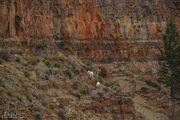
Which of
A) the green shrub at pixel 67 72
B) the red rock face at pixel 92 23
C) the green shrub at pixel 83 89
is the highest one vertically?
the red rock face at pixel 92 23

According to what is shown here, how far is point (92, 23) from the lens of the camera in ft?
193

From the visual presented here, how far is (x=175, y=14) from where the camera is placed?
6600 cm

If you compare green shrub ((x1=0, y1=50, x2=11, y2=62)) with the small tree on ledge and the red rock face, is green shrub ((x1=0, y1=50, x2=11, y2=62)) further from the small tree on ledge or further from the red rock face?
the small tree on ledge

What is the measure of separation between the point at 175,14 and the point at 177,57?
472 inches

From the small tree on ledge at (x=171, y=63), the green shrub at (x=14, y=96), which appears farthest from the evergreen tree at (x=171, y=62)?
the green shrub at (x=14, y=96)

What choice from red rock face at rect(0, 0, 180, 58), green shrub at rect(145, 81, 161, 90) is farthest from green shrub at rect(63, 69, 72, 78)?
green shrub at rect(145, 81, 161, 90)

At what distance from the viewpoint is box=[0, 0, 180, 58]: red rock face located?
52.6 metres

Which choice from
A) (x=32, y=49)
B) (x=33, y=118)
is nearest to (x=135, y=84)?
(x=32, y=49)

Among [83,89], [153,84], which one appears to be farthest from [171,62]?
[83,89]

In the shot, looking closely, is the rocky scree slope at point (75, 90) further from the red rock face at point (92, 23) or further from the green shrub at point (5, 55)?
the red rock face at point (92, 23)

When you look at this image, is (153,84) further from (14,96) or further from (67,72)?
(14,96)

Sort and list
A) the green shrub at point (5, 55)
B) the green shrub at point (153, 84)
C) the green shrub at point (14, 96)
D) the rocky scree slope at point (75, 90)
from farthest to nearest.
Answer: the green shrub at point (153, 84) < the green shrub at point (5, 55) < the rocky scree slope at point (75, 90) < the green shrub at point (14, 96)

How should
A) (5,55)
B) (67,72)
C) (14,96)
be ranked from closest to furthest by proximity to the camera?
1. (14,96)
2. (5,55)
3. (67,72)

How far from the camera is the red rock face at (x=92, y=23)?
52625 mm
